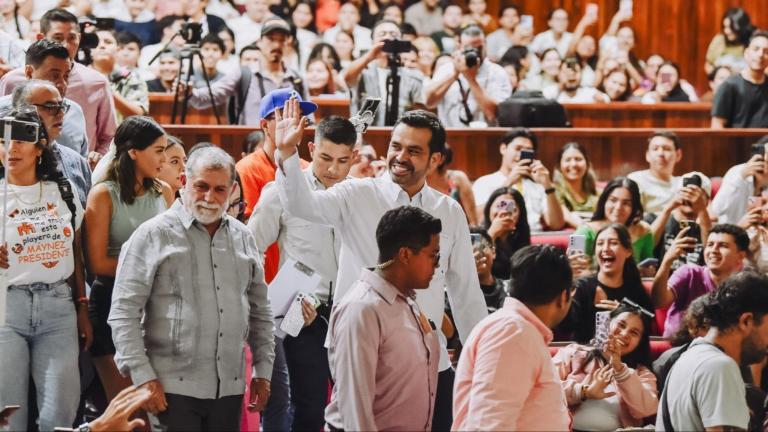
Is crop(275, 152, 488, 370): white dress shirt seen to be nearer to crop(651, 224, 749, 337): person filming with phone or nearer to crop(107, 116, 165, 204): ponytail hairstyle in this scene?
crop(107, 116, 165, 204): ponytail hairstyle

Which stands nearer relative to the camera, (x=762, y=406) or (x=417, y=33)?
(x=762, y=406)

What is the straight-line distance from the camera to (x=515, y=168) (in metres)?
6.33

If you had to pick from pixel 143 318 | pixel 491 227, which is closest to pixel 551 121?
pixel 491 227

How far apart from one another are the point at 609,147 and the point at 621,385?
3165mm

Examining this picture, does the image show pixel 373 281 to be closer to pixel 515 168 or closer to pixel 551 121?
pixel 515 168

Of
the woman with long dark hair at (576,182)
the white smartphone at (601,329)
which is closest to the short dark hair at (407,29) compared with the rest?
the woman with long dark hair at (576,182)

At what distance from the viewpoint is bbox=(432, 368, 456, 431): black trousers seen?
11.6 ft

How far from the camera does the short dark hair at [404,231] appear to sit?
3.15m

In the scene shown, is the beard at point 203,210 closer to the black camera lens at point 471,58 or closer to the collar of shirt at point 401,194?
the collar of shirt at point 401,194

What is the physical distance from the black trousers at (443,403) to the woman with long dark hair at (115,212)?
102 centimetres

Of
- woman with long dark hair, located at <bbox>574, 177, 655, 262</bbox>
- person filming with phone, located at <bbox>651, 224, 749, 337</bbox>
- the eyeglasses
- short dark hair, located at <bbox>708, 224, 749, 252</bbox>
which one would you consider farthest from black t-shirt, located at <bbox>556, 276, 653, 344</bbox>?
the eyeglasses

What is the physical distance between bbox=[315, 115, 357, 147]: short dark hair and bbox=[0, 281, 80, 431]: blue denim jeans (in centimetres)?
107

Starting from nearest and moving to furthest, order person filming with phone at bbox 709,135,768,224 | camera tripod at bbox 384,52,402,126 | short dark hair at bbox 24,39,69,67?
short dark hair at bbox 24,39,69,67 < person filming with phone at bbox 709,135,768,224 < camera tripod at bbox 384,52,402,126

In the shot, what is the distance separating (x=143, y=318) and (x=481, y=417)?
1.13 meters
